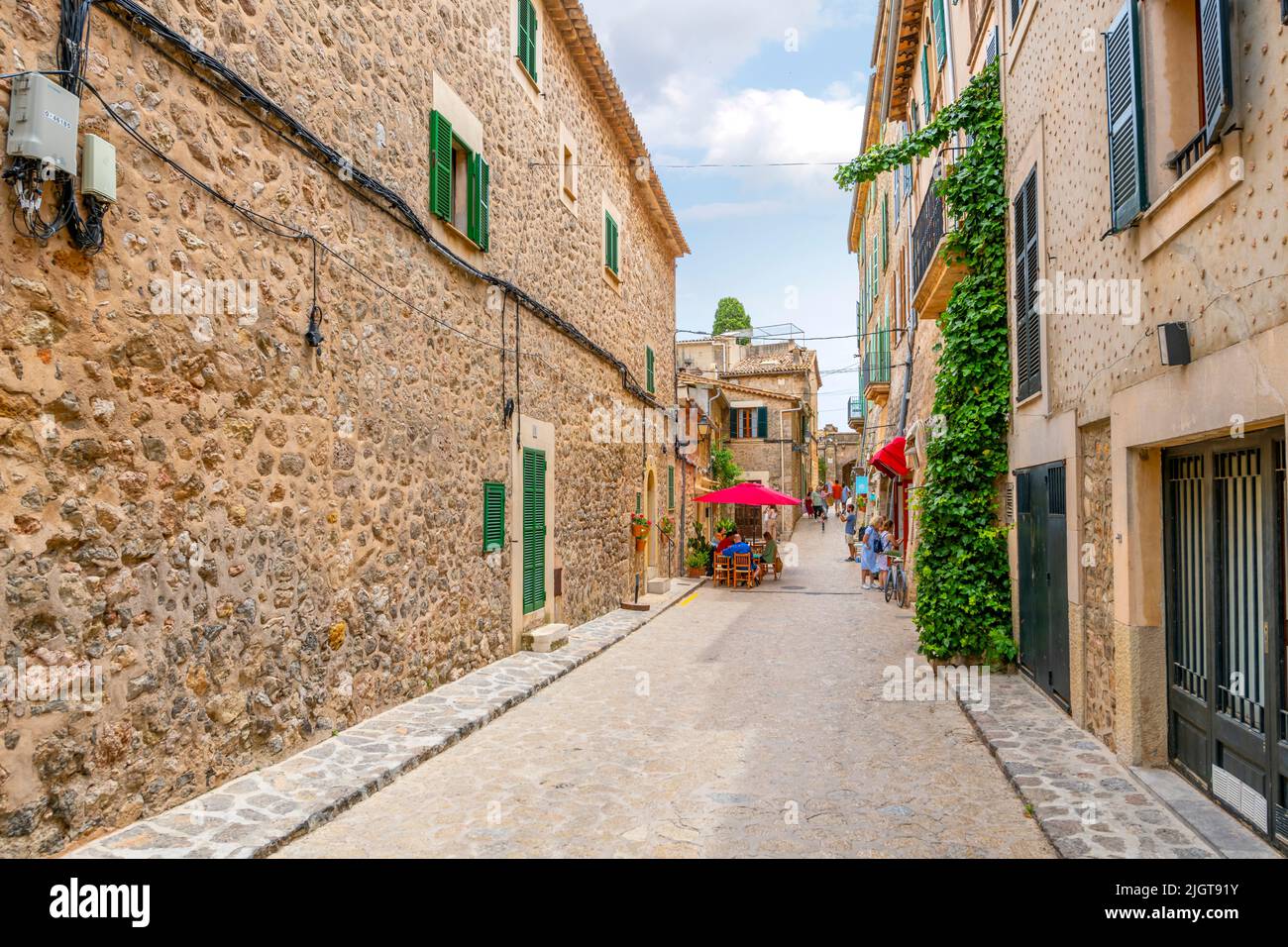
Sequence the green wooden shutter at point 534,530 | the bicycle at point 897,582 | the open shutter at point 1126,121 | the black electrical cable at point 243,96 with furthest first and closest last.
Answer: the bicycle at point 897,582 < the green wooden shutter at point 534,530 < the open shutter at point 1126,121 < the black electrical cable at point 243,96

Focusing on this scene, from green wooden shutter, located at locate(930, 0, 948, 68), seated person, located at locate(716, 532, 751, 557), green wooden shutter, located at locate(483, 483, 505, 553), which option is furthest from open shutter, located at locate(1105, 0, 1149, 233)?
seated person, located at locate(716, 532, 751, 557)

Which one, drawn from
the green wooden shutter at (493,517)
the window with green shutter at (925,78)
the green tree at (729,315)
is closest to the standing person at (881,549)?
the window with green shutter at (925,78)

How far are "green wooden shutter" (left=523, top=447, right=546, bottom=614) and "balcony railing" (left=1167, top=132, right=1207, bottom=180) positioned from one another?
7.19 metres

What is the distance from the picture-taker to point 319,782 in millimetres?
5082

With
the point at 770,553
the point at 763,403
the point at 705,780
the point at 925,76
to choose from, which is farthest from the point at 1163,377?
the point at 763,403

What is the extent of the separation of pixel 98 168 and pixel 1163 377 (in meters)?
5.64

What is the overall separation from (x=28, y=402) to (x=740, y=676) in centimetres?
720

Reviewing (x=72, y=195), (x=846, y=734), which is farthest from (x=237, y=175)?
(x=846, y=734)

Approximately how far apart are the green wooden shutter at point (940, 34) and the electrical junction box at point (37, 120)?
11388mm

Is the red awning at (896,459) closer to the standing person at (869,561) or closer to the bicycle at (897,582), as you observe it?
the bicycle at (897,582)

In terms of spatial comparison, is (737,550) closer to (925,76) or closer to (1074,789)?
(925,76)

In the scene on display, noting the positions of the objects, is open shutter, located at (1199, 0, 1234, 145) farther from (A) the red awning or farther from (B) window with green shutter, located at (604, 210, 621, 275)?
(A) the red awning

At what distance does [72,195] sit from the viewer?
12.5 ft

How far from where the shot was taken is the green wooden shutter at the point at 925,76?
13.3 m
